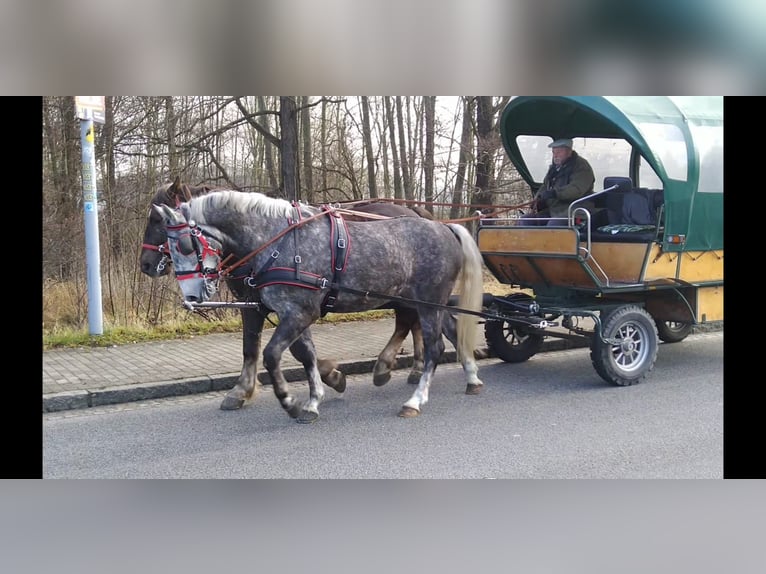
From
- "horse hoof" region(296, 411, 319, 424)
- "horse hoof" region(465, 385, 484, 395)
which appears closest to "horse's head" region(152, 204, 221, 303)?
"horse hoof" region(296, 411, 319, 424)

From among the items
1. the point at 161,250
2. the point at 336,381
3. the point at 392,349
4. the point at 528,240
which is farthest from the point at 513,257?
the point at 161,250

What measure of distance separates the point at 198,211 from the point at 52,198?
11.7 ft

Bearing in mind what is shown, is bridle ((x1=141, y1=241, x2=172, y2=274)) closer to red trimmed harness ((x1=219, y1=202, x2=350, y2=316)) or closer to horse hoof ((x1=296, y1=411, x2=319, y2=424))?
red trimmed harness ((x1=219, y1=202, x2=350, y2=316))

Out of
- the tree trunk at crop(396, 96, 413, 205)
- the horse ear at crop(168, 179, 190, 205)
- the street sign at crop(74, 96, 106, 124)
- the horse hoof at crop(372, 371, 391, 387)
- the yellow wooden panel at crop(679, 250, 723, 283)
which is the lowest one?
the horse hoof at crop(372, 371, 391, 387)

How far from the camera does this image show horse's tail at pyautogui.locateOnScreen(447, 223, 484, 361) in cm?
591

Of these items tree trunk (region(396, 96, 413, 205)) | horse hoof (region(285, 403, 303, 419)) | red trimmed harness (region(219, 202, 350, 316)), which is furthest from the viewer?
tree trunk (region(396, 96, 413, 205))

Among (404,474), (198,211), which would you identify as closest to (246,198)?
(198,211)

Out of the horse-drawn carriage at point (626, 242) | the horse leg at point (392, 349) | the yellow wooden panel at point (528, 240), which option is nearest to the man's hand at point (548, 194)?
the horse-drawn carriage at point (626, 242)

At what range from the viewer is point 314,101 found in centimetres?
747

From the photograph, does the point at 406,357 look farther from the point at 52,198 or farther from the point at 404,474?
the point at 52,198

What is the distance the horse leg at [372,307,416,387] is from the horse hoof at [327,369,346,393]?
411 mm

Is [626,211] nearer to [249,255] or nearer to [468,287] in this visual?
[468,287]

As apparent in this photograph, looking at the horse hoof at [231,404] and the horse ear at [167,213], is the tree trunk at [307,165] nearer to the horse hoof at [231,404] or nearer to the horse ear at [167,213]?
the horse hoof at [231,404]

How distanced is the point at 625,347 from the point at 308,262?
9.95 ft
